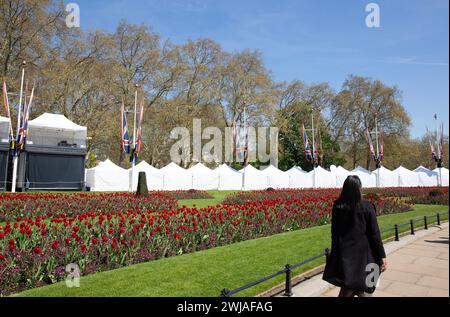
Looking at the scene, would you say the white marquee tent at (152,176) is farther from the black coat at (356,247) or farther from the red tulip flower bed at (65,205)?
the black coat at (356,247)

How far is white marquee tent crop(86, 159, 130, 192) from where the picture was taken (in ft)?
99.5

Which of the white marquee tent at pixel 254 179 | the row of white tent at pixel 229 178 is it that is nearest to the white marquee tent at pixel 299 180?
the row of white tent at pixel 229 178

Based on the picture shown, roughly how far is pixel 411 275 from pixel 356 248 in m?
3.01

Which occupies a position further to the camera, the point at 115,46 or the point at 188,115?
the point at 188,115

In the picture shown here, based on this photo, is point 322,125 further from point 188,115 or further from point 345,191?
point 345,191

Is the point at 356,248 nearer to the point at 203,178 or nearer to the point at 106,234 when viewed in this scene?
the point at 106,234

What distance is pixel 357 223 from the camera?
148 inches

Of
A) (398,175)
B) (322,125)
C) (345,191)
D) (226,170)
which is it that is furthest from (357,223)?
(322,125)

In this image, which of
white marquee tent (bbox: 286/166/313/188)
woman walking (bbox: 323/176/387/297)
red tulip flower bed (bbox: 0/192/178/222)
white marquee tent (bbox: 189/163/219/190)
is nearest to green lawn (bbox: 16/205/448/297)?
woman walking (bbox: 323/176/387/297)

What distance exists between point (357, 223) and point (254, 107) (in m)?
42.0

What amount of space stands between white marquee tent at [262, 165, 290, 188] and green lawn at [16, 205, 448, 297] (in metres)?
28.7

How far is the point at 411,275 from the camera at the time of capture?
594 cm

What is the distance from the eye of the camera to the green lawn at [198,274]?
197 inches

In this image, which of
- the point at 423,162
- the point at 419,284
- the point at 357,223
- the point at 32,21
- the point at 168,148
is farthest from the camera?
the point at 423,162
